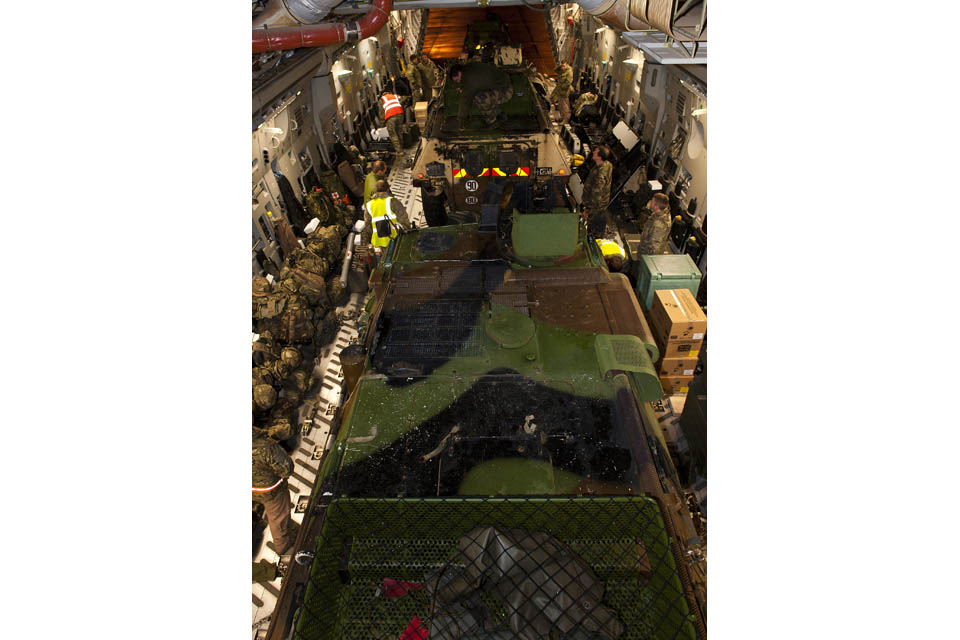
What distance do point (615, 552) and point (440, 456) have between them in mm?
1212

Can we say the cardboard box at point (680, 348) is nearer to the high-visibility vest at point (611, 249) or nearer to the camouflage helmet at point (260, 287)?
the high-visibility vest at point (611, 249)

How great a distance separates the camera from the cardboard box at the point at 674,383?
5426mm

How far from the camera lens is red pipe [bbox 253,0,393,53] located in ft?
18.4

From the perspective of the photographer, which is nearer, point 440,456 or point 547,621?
point 547,621

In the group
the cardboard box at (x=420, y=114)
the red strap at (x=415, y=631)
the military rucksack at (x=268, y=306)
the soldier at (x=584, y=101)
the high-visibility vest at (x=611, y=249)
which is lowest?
the military rucksack at (x=268, y=306)

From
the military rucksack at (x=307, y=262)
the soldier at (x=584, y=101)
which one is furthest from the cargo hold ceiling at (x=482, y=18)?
the military rucksack at (x=307, y=262)

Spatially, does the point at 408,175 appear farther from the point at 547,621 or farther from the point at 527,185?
the point at 547,621

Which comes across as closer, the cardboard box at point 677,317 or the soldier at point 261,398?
the soldier at point 261,398

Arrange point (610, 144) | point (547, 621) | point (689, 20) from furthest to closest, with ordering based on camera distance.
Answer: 1. point (610, 144)
2. point (689, 20)
3. point (547, 621)

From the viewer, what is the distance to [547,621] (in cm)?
166

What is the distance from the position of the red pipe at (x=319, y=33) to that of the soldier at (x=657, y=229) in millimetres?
5070

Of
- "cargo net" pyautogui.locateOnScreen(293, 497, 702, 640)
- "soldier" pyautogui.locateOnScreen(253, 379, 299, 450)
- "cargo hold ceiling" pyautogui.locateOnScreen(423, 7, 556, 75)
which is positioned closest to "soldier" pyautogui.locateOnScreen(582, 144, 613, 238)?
"soldier" pyautogui.locateOnScreen(253, 379, 299, 450)

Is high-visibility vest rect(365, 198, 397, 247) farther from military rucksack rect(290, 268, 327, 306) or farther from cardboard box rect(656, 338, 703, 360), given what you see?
cardboard box rect(656, 338, 703, 360)

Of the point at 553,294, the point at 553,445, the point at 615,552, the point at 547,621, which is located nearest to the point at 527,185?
the point at 553,294
